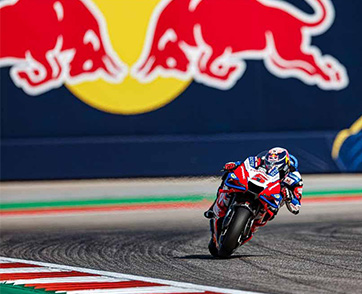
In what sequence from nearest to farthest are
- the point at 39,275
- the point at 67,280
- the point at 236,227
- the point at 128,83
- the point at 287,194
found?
the point at 67,280 → the point at 39,275 → the point at 236,227 → the point at 287,194 → the point at 128,83

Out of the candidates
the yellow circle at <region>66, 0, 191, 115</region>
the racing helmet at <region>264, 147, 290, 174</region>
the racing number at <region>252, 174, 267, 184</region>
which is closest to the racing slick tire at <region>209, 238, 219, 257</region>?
the racing number at <region>252, 174, 267, 184</region>

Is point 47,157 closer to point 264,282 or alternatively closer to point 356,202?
point 356,202

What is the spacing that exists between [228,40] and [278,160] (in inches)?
Result: 451

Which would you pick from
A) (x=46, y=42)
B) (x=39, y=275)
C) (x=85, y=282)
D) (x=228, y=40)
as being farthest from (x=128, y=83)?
(x=85, y=282)

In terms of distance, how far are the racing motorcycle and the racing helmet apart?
2.5 inches

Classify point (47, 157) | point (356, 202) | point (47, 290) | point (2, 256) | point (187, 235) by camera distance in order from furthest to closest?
point (47, 157), point (356, 202), point (187, 235), point (2, 256), point (47, 290)

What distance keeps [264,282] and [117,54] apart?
1324 cm

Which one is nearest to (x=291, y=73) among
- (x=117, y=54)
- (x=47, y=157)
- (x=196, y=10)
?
(x=196, y=10)

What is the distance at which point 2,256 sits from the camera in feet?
33.7

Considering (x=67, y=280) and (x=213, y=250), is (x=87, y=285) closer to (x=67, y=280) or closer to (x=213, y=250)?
(x=67, y=280)

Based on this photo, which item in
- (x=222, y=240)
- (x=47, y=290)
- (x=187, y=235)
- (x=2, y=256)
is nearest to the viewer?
(x=47, y=290)

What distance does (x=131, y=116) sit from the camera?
67.5 feet

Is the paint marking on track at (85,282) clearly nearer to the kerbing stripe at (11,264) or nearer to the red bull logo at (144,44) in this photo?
the kerbing stripe at (11,264)

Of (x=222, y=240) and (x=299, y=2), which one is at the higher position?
(x=299, y=2)
